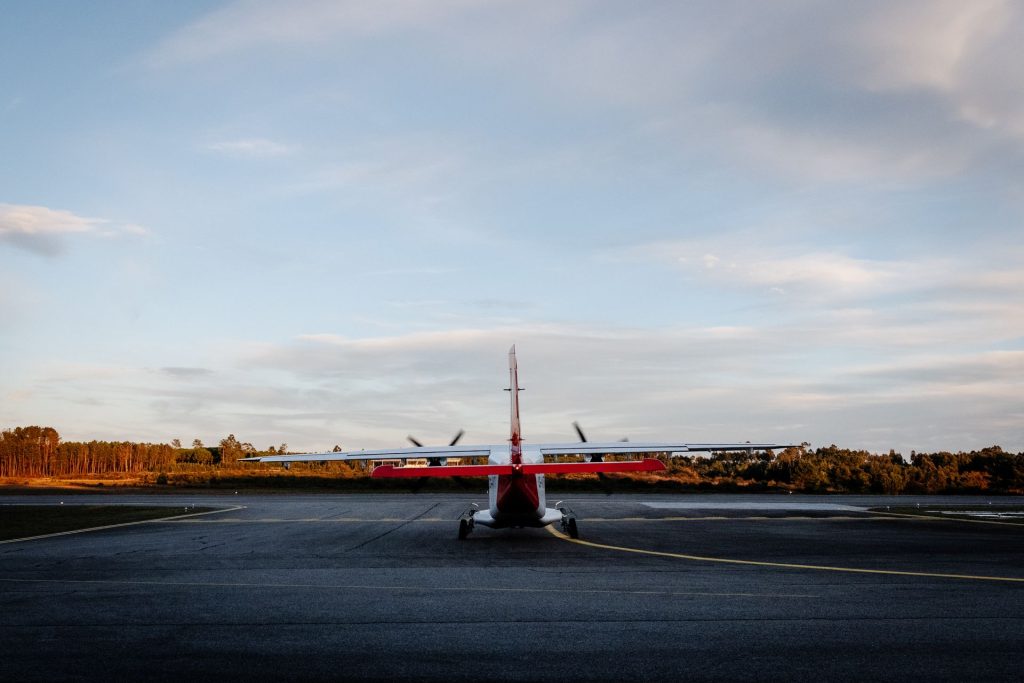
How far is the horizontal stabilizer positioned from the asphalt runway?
6.94 feet

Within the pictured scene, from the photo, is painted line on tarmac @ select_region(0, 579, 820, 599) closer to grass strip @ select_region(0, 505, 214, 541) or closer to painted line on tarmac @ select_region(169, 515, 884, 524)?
grass strip @ select_region(0, 505, 214, 541)

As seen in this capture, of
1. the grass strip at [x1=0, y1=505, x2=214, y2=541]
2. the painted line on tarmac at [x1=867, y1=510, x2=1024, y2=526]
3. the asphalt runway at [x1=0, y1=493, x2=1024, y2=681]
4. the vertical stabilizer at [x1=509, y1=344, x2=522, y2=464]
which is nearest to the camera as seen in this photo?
the asphalt runway at [x1=0, y1=493, x2=1024, y2=681]

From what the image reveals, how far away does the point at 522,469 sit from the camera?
23562 millimetres

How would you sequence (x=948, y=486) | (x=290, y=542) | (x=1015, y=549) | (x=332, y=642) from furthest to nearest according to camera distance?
(x=948, y=486)
(x=290, y=542)
(x=1015, y=549)
(x=332, y=642)

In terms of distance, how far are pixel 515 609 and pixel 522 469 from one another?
11.0m

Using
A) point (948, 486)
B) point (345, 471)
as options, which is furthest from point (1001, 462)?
point (345, 471)

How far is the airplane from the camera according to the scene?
22.8 meters

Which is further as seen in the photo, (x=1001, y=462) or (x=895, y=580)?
(x=1001, y=462)

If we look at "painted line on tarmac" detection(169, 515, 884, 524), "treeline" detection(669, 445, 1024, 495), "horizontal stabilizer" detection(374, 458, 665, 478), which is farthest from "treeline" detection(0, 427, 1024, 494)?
"horizontal stabilizer" detection(374, 458, 665, 478)

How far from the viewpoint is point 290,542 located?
25438mm

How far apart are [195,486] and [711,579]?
3309 inches

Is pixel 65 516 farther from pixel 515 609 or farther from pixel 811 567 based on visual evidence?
pixel 811 567

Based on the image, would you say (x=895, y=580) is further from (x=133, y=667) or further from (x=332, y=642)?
(x=133, y=667)

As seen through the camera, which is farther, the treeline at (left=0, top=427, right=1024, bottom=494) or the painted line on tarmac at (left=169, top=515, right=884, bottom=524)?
the treeline at (left=0, top=427, right=1024, bottom=494)
